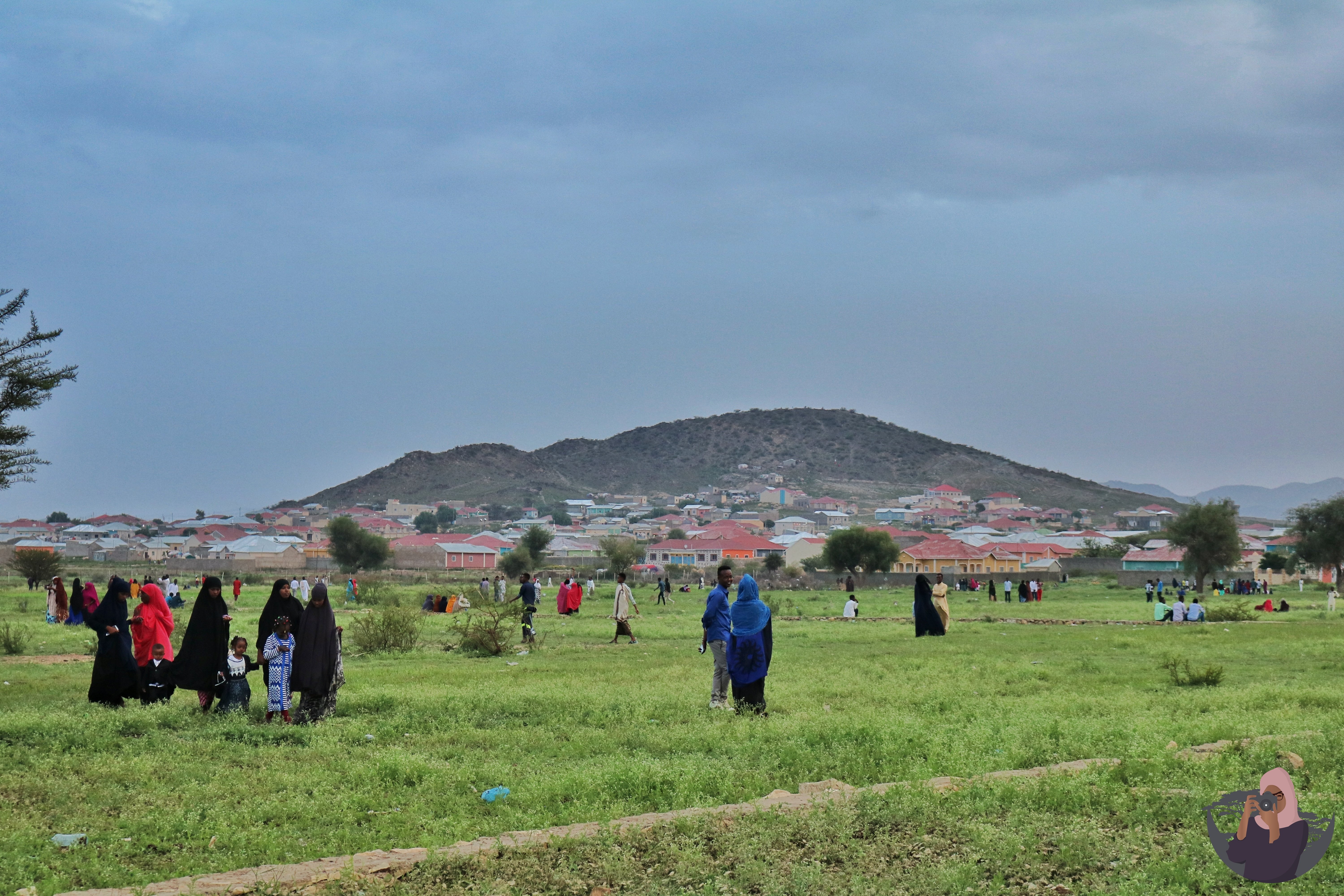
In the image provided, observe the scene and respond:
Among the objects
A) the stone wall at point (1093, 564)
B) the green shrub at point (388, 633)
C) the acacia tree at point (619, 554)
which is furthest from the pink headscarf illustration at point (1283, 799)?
the stone wall at point (1093, 564)

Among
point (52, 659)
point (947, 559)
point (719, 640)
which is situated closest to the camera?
point (719, 640)

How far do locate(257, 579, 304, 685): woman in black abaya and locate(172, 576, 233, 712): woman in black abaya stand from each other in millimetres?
442

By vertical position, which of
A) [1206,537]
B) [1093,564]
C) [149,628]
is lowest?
[1093,564]

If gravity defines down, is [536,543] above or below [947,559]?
above

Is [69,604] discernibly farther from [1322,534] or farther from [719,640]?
[1322,534]

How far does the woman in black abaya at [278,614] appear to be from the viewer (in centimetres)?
1042

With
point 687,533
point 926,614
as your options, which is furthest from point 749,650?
point 687,533

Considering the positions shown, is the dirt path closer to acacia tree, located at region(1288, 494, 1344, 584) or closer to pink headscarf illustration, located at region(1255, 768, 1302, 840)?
pink headscarf illustration, located at region(1255, 768, 1302, 840)

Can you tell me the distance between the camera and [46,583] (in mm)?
Answer: 46375

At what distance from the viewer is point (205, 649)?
Answer: 10.8 metres

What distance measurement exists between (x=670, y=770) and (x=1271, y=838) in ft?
11.9

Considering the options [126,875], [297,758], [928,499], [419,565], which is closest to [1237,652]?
[297,758]

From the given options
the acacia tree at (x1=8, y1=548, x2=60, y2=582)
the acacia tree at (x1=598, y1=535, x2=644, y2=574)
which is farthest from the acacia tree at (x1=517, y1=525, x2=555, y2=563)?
the acacia tree at (x1=8, y1=548, x2=60, y2=582)

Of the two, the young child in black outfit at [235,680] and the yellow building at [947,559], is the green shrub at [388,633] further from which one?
the yellow building at [947,559]
